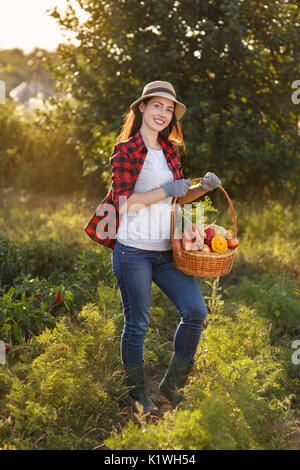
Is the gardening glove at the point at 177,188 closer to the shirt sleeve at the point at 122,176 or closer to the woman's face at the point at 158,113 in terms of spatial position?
the shirt sleeve at the point at 122,176

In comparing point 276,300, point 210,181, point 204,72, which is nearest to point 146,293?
point 210,181

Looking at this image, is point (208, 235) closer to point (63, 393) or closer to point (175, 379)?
point (175, 379)

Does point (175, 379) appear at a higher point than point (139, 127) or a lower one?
lower

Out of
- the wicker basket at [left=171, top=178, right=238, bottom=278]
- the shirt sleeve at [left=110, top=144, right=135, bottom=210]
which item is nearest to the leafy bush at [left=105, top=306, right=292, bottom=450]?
the wicker basket at [left=171, top=178, right=238, bottom=278]

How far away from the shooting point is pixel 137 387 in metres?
2.86

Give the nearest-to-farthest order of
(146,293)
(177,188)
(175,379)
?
(177,188) → (146,293) → (175,379)

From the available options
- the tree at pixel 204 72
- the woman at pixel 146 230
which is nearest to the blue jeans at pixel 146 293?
the woman at pixel 146 230

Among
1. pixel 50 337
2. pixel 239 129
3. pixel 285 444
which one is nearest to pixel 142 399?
pixel 50 337

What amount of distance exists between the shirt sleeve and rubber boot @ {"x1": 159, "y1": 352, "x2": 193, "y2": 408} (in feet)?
3.24

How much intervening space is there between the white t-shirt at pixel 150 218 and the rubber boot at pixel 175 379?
0.68 metres

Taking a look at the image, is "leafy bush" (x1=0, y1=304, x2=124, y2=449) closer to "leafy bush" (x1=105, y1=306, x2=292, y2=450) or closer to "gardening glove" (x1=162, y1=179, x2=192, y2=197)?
"leafy bush" (x1=105, y1=306, x2=292, y2=450)

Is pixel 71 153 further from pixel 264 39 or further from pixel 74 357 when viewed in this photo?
pixel 74 357

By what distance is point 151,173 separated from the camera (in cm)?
275

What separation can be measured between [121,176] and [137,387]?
47.8 inches
